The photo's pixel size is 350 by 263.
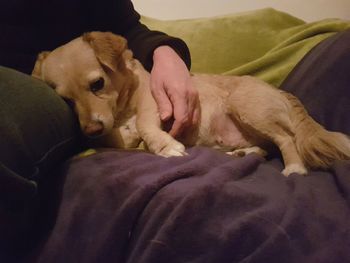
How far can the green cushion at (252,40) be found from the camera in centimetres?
189

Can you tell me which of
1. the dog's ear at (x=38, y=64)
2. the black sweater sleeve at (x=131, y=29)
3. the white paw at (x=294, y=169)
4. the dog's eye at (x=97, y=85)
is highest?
the black sweater sleeve at (x=131, y=29)

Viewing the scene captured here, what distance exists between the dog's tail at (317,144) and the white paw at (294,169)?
0.24 feet

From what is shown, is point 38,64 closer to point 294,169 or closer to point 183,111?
point 183,111

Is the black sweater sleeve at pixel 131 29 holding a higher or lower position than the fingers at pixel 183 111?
higher

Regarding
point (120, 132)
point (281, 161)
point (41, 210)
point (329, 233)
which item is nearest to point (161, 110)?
point (120, 132)

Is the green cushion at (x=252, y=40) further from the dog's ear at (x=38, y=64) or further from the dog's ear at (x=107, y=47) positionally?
the dog's ear at (x=38, y=64)

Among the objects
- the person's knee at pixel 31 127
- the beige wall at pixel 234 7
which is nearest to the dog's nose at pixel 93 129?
the person's knee at pixel 31 127

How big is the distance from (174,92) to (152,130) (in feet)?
0.48

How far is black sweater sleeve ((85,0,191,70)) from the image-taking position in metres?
1.61

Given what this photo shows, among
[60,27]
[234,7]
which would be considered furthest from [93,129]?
[234,7]

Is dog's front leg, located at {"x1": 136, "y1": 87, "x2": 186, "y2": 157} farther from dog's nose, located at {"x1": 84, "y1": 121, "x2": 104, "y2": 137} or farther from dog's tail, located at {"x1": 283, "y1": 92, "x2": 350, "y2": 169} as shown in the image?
dog's tail, located at {"x1": 283, "y1": 92, "x2": 350, "y2": 169}

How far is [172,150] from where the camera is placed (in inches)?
48.1

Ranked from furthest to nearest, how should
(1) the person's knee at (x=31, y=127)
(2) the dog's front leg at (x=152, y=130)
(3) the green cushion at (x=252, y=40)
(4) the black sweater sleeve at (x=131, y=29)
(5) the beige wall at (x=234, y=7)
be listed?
(5) the beige wall at (x=234, y=7) < (3) the green cushion at (x=252, y=40) < (4) the black sweater sleeve at (x=131, y=29) < (2) the dog's front leg at (x=152, y=130) < (1) the person's knee at (x=31, y=127)

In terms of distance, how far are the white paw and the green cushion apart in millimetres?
729
